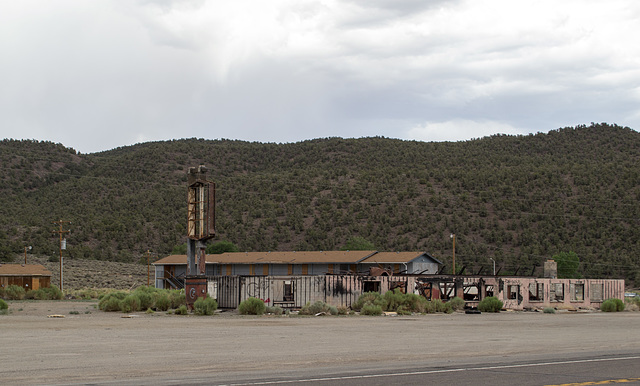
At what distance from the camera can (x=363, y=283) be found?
151ft

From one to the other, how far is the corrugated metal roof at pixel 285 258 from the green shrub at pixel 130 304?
1069 inches

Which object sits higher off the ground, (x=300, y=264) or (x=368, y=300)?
(x=300, y=264)

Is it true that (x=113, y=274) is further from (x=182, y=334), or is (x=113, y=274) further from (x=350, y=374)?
(x=350, y=374)

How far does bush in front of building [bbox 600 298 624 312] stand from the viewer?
50.6m

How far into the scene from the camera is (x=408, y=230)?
95125 millimetres

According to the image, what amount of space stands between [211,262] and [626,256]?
149 feet

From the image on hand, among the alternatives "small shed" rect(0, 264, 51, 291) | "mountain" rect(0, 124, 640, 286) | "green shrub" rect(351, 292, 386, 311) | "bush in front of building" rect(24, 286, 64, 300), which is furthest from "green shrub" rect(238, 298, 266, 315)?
"mountain" rect(0, 124, 640, 286)

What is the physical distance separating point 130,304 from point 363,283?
534 inches

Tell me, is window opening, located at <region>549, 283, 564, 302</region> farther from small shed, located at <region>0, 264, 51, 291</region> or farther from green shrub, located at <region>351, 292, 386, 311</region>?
small shed, located at <region>0, 264, 51, 291</region>

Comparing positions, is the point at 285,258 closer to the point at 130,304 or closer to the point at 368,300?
the point at 368,300

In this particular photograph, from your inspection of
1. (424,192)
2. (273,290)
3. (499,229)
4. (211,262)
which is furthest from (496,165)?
(273,290)

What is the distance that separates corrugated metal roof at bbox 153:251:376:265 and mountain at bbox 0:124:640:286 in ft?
65.4

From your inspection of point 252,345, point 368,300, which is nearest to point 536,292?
point 368,300

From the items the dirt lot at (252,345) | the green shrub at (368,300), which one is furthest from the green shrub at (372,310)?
the dirt lot at (252,345)
